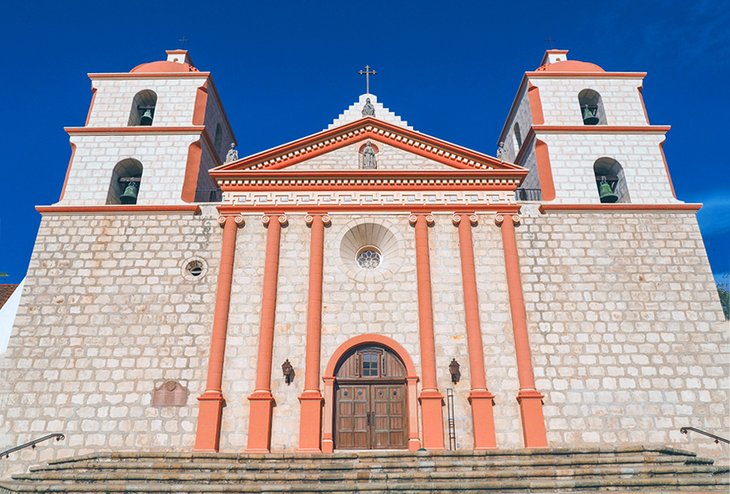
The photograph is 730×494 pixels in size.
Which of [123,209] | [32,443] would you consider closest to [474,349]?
[123,209]

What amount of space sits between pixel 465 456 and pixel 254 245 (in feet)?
27.6

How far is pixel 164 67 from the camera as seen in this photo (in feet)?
68.4

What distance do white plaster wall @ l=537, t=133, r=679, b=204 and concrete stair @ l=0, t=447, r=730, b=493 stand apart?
8089mm

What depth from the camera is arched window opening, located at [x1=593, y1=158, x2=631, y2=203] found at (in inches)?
722

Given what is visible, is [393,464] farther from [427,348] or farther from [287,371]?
[287,371]

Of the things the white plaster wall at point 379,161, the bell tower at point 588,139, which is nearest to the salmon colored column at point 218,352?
the white plaster wall at point 379,161

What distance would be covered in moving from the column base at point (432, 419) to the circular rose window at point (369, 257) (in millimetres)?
4270

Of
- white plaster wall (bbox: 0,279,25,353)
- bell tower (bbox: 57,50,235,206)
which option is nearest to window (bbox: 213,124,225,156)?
bell tower (bbox: 57,50,235,206)

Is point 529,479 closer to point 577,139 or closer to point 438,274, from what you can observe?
point 438,274

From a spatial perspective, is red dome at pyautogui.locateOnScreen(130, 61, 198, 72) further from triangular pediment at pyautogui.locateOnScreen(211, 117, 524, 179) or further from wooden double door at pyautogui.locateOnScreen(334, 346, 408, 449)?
wooden double door at pyautogui.locateOnScreen(334, 346, 408, 449)

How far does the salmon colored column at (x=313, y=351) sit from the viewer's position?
1455 cm

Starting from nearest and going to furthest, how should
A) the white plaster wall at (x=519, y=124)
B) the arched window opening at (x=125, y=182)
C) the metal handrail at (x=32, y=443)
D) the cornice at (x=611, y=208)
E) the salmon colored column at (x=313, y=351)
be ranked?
1. the metal handrail at (x=32, y=443)
2. the salmon colored column at (x=313, y=351)
3. the cornice at (x=611, y=208)
4. the arched window opening at (x=125, y=182)
5. the white plaster wall at (x=519, y=124)

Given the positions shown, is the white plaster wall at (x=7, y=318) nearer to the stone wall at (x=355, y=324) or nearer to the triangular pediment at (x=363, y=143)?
the stone wall at (x=355, y=324)

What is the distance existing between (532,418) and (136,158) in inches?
564
